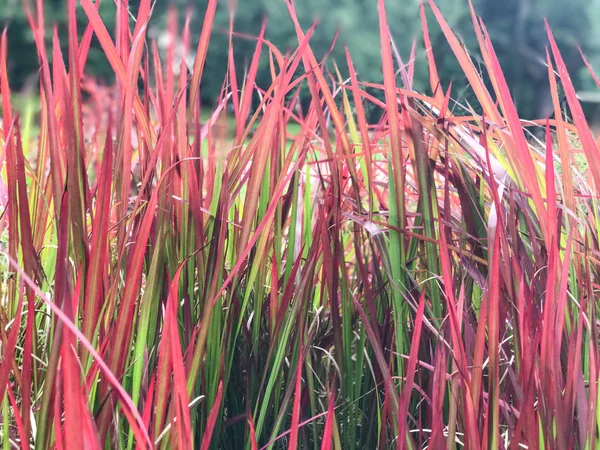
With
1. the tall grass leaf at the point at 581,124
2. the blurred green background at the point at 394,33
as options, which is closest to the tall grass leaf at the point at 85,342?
the tall grass leaf at the point at 581,124

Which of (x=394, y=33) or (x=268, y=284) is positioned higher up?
(x=394, y=33)

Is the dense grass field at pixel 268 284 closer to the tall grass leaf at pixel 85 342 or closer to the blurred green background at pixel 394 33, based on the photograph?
the tall grass leaf at pixel 85 342

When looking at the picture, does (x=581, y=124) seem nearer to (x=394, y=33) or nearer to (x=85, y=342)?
(x=85, y=342)

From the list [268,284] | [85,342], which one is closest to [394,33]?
[268,284]

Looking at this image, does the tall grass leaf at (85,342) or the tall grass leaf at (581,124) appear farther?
the tall grass leaf at (581,124)

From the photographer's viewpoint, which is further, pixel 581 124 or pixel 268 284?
pixel 268 284

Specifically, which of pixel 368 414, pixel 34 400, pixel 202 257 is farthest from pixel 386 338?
pixel 34 400

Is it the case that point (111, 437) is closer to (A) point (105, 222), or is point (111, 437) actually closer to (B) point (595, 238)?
(A) point (105, 222)
